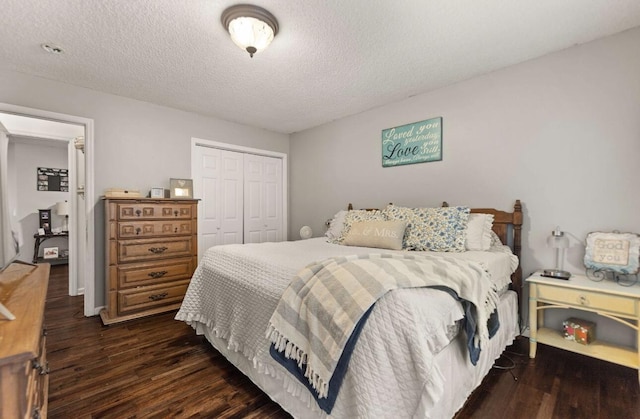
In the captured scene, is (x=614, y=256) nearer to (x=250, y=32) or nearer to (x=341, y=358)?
(x=341, y=358)

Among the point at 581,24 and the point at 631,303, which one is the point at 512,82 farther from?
the point at 631,303

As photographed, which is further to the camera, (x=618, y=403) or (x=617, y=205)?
(x=617, y=205)

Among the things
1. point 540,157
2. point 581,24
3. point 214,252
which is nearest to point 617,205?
point 540,157

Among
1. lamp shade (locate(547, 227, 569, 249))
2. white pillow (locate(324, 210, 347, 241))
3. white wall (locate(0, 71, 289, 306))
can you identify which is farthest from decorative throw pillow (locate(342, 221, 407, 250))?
white wall (locate(0, 71, 289, 306))

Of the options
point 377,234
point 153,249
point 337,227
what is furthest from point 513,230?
point 153,249

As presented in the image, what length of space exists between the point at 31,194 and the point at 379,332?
6.76m

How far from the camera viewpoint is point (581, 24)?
1968mm

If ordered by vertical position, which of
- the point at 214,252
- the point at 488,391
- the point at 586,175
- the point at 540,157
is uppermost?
the point at 540,157

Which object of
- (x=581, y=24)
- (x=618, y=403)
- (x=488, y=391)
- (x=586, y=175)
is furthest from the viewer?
(x=586, y=175)

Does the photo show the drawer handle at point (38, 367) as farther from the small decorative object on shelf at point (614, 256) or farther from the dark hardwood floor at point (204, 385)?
A: the small decorative object on shelf at point (614, 256)

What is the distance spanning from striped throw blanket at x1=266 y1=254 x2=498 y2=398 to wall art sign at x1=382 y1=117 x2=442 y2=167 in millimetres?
1785

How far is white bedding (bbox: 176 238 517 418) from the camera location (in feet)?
3.70

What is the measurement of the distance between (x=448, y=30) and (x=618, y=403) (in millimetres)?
2535

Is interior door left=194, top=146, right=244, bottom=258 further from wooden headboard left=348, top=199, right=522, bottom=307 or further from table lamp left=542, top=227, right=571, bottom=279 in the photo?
table lamp left=542, top=227, right=571, bottom=279
